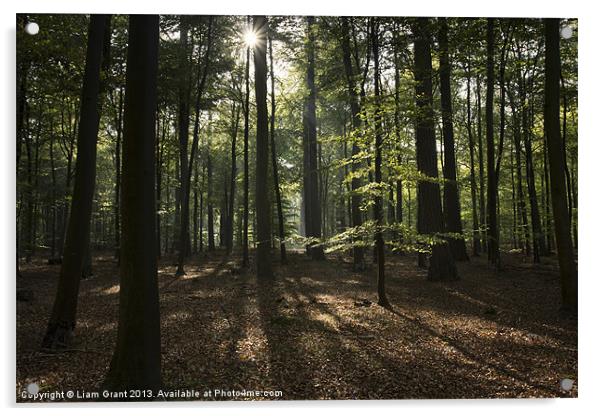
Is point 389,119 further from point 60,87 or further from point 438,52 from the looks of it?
point 60,87

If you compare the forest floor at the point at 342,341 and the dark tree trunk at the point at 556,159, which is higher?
the dark tree trunk at the point at 556,159

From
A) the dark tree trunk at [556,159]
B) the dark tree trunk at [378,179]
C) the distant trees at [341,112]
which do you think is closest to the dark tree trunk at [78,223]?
the distant trees at [341,112]

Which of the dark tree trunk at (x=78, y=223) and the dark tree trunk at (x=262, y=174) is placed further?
the dark tree trunk at (x=262, y=174)

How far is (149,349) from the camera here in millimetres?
3635

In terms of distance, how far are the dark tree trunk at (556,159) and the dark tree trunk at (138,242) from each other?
5681 mm

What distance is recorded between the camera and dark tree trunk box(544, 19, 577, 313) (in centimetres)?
552

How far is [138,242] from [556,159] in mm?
5958

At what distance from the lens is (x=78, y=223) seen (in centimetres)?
488

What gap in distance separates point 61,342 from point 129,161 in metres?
2.96

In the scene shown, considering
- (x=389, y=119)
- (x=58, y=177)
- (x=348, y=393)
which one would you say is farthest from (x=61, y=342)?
(x=58, y=177)

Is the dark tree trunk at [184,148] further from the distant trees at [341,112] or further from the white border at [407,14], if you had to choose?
the white border at [407,14]

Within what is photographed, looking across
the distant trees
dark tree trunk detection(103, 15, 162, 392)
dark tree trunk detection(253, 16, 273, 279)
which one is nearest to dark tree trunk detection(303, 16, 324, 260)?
the distant trees

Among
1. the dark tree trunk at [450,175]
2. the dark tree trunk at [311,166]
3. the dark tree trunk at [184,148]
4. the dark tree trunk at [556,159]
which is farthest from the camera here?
the dark tree trunk at [311,166]

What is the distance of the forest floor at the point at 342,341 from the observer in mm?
4062
